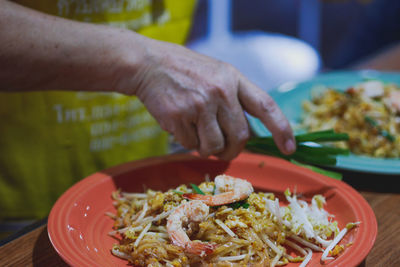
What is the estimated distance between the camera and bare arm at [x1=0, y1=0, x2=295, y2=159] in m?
1.42

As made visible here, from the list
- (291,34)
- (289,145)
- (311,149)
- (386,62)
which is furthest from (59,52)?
(291,34)

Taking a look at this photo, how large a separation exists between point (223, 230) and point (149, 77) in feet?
2.00

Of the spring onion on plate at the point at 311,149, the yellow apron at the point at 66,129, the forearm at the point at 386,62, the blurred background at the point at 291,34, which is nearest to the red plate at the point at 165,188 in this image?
the spring onion on plate at the point at 311,149

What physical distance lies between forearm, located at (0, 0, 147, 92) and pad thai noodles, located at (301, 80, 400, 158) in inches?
47.9

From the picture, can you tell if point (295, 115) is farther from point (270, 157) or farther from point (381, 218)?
point (381, 218)

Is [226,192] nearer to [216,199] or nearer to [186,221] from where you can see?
[216,199]

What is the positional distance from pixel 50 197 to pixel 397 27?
19.0 ft

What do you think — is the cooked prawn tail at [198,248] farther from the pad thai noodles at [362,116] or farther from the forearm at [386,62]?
the forearm at [386,62]

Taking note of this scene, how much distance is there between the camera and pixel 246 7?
24.7 feet

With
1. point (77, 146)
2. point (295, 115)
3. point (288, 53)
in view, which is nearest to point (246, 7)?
point (288, 53)

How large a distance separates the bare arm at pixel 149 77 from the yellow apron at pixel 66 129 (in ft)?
1.67

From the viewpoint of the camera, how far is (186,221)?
1200 millimetres

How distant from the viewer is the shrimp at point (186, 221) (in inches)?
43.8

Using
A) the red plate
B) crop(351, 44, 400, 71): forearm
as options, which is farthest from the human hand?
crop(351, 44, 400, 71): forearm
